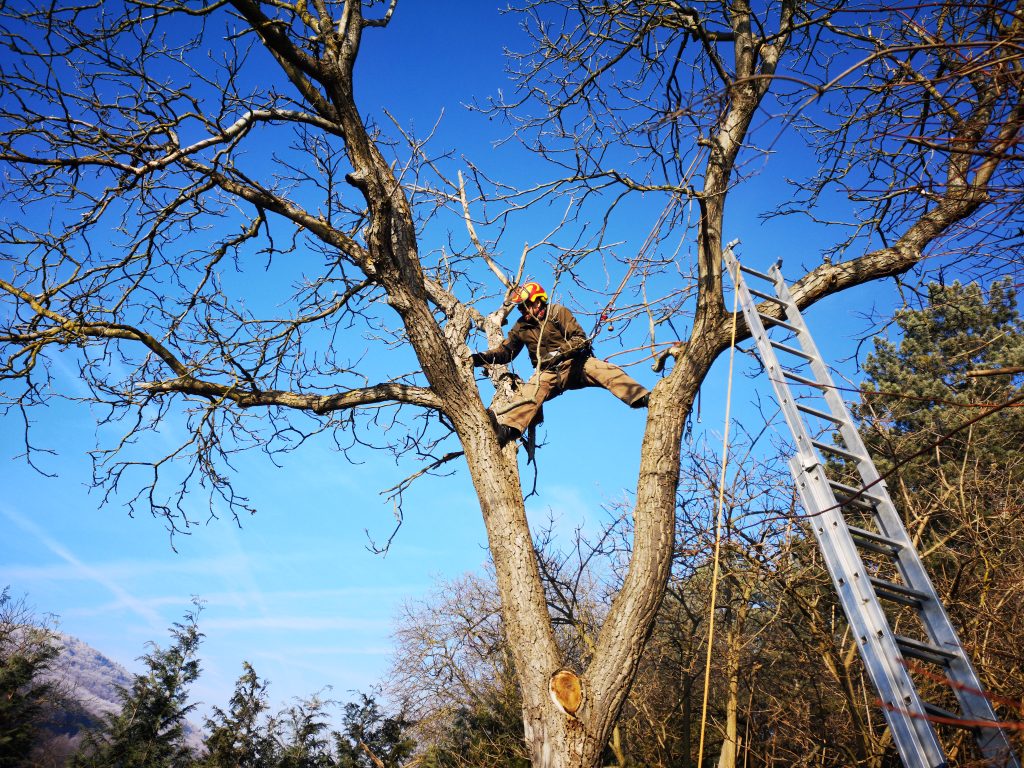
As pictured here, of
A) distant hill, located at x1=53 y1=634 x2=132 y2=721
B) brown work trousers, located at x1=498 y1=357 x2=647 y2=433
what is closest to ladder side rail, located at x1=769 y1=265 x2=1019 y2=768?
brown work trousers, located at x1=498 y1=357 x2=647 y2=433

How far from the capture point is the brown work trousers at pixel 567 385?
444cm

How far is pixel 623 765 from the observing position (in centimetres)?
858

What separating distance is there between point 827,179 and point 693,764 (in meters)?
8.77

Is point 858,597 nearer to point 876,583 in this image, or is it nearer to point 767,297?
point 876,583

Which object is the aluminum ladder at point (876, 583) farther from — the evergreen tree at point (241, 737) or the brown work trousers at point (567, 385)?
the evergreen tree at point (241, 737)

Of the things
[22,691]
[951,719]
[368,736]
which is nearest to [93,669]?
[22,691]

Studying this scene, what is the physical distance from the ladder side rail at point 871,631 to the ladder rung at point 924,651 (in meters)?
0.15

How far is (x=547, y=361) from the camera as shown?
465 centimetres

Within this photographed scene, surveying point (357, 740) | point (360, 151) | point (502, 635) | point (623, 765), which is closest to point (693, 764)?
point (623, 765)

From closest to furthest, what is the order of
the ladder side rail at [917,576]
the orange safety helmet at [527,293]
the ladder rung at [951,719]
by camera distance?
the ladder rung at [951,719], the ladder side rail at [917,576], the orange safety helmet at [527,293]

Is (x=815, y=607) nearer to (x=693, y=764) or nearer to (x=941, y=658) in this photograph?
(x=941, y=658)

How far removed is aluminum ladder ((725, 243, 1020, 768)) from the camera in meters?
2.43

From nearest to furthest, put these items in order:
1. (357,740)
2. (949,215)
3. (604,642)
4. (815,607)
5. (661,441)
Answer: (604,642) < (661,441) < (949,215) < (815,607) < (357,740)

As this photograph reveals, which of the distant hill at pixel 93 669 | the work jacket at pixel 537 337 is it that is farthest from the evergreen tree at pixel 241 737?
the distant hill at pixel 93 669
